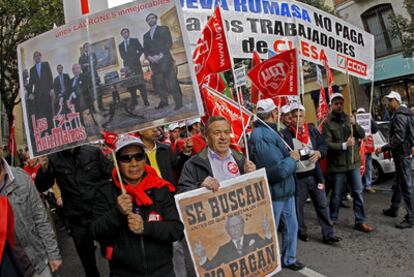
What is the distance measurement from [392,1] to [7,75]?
739 inches

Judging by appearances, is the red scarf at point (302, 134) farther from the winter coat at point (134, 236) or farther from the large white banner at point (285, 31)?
the winter coat at point (134, 236)

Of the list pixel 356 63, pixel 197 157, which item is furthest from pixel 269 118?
pixel 356 63

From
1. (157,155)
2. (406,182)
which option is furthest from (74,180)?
(406,182)

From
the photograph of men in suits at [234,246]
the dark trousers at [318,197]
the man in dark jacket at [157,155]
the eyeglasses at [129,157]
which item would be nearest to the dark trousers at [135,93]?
the eyeglasses at [129,157]

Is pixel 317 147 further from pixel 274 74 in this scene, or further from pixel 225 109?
pixel 225 109

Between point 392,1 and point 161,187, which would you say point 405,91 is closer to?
point 392,1

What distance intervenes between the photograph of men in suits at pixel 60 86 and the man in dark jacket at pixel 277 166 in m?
2.33

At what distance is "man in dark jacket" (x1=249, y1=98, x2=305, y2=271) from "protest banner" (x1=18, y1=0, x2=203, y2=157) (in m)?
1.84

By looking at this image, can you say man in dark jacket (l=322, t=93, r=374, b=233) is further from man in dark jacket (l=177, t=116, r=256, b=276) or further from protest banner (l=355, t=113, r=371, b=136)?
man in dark jacket (l=177, t=116, r=256, b=276)

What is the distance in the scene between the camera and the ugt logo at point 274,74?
4555 millimetres

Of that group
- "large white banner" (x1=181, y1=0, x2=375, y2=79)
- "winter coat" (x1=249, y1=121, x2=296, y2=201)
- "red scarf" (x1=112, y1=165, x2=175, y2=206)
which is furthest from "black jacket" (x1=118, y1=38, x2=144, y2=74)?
"large white banner" (x1=181, y1=0, x2=375, y2=79)

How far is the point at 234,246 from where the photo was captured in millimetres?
3133

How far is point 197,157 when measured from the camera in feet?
11.2

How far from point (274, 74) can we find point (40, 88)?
286 centimetres
